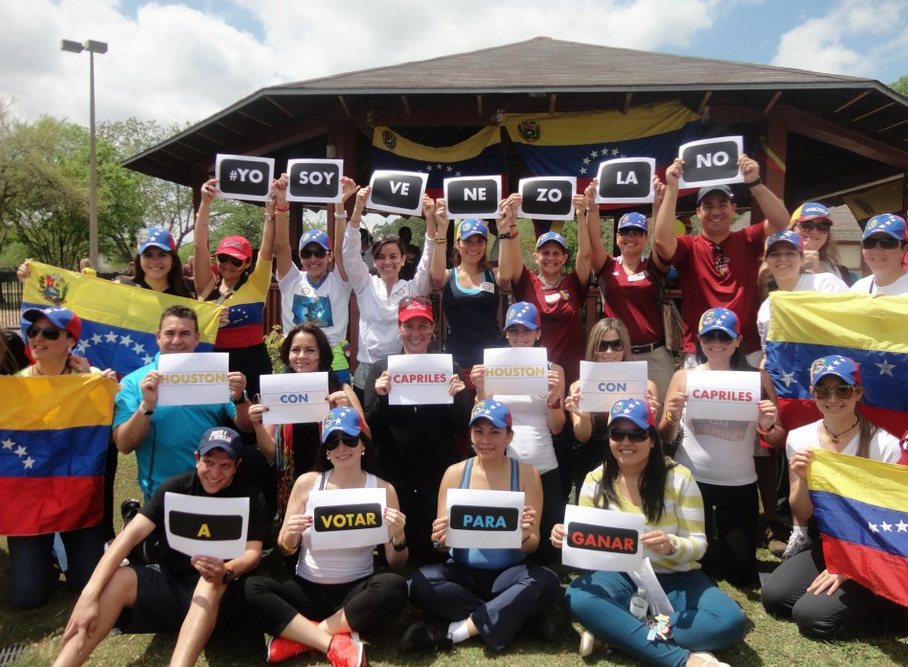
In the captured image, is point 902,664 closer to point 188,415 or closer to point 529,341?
point 529,341

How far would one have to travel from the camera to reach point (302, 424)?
4668 millimetres

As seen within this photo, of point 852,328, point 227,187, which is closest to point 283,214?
point 227,187

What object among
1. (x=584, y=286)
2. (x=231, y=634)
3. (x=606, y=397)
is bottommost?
(x=231, y=634)

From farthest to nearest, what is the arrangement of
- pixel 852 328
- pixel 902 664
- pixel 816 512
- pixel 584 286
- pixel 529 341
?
pixel 584 286, pixel 529 341, pixel 852 328, pixel 816 512, pixel 902 664

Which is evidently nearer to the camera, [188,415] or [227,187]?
[188,415]

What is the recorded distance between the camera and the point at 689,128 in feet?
28.6

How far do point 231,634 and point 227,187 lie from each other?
11.7 feet

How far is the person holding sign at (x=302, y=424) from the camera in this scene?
14.1 ft

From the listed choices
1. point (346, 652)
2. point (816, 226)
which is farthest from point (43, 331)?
point (816, 226)

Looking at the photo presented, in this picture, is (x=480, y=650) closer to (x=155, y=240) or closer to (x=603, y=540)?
(x=603, y=540)

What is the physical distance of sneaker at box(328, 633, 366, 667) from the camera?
3.35 m

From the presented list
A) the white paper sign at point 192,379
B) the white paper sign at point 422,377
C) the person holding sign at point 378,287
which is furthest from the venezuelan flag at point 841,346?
the white paper sign at point 192,379

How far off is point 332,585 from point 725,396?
2.83 metres

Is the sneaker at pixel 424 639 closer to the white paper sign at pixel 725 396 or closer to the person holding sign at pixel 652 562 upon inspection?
the person holding sign at pixel 652 562
